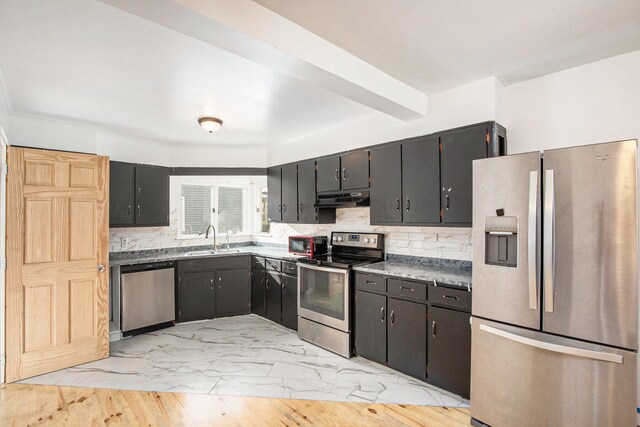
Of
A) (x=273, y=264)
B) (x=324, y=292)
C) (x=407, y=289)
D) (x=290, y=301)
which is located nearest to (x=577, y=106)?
(x=407, y=289)

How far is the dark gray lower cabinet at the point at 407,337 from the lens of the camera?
2752 millimetres

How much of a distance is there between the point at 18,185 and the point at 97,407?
203 cm

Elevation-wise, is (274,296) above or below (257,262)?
below

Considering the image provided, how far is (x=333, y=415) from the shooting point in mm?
2416

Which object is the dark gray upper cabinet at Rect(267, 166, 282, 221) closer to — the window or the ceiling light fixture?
the window

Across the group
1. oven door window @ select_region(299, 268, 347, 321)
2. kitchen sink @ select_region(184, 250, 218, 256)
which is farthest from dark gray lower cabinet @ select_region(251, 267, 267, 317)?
oven door window @ select_region(299, 268, 347, 321)

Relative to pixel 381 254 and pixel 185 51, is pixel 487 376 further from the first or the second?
pixel 185 51

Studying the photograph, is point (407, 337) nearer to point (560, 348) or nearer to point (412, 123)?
point (560, 348)

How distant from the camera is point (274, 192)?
5.00 metres

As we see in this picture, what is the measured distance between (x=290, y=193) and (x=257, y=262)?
1.10 m

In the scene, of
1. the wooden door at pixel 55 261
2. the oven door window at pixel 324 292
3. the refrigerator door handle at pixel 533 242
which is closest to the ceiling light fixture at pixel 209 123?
the wooden door at pixel 55 261

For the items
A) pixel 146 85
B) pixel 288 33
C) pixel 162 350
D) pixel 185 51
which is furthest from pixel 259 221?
pixel 288 33

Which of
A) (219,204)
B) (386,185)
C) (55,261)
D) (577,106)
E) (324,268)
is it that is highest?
(577,106)

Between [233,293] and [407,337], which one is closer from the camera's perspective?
[407,337]
